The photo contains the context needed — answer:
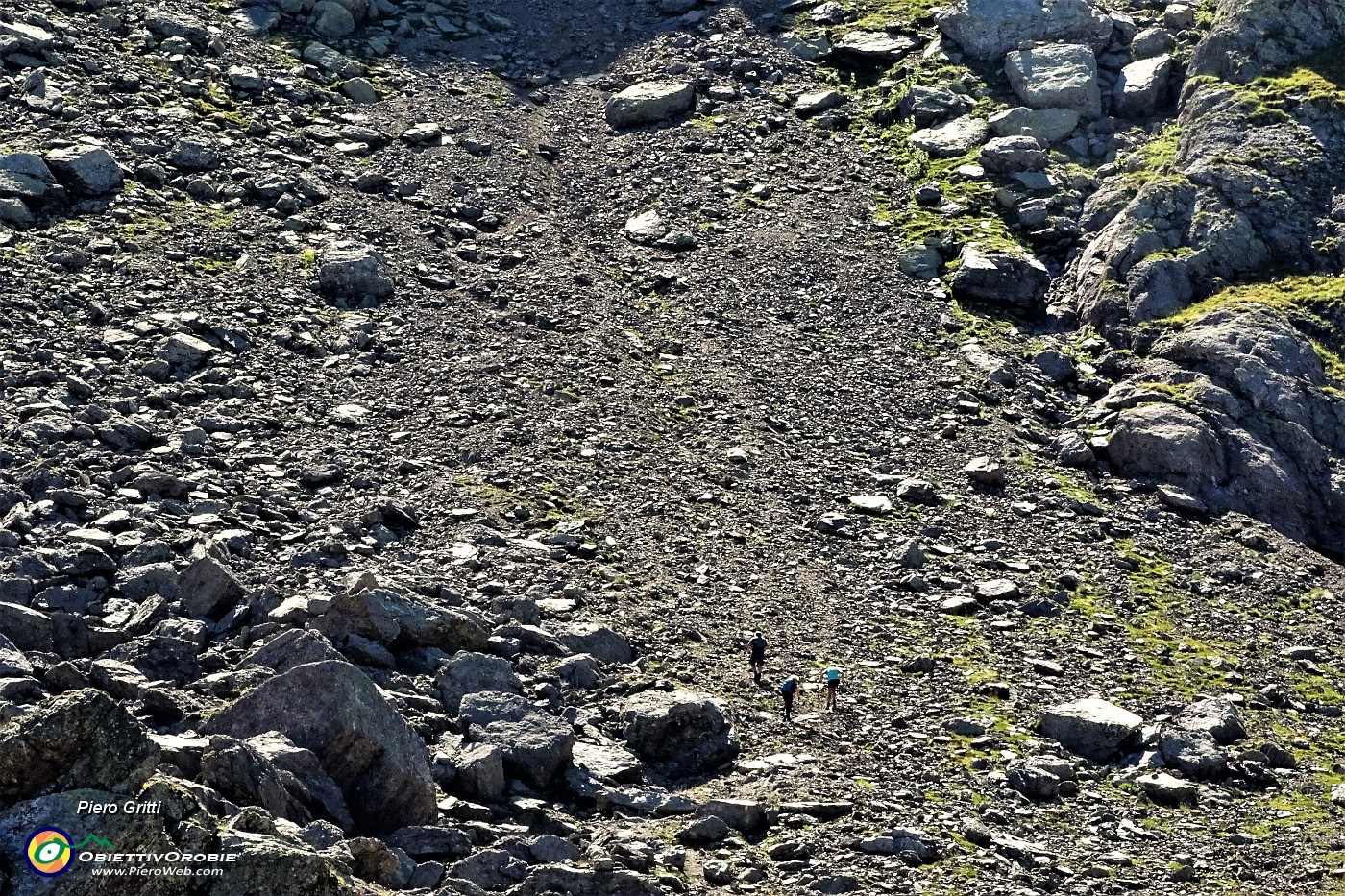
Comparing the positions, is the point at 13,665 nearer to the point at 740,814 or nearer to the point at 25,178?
the point at 740,814

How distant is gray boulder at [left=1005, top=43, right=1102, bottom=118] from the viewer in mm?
48312

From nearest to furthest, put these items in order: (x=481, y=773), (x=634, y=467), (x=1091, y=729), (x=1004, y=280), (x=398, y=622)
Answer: (x=481, y=773) → (x=398, y=622) → (x=1091, y=729) → (x=634, y=467) → (x=1004, y=280)

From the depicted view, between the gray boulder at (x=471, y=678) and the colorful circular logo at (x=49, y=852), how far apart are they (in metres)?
8.79

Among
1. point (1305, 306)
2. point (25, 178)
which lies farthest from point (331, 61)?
point (1305, 306)

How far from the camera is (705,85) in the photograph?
174 ft

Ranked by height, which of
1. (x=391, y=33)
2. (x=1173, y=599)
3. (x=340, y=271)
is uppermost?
(x=391, y=33)

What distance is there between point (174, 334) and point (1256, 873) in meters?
26.1

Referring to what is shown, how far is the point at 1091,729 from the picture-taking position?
26797 millimetres

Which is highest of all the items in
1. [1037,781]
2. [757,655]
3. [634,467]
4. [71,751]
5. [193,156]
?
[71,751]

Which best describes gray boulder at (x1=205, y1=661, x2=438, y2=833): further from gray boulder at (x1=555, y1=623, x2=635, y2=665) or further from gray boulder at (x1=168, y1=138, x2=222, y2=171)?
gray boulder at (x1=168, y1=138, x2=222, y2=171)

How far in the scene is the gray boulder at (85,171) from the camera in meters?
40.8

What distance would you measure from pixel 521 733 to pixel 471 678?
1.66 m

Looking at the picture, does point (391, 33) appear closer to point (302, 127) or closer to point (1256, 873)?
point (302, 127)

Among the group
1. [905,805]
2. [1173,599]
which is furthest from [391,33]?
[905,805]
